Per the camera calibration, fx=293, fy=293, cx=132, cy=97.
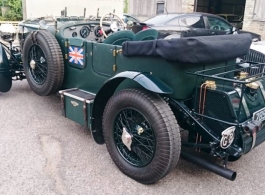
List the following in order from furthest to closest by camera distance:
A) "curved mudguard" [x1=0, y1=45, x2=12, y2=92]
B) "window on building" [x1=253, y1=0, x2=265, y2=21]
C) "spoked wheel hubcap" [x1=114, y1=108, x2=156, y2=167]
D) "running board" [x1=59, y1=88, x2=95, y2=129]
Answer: "window on building" [x1=253, y1=0, x2=265, y2=21] → "curved mudguard" [x1=0, y1=45, x2=12, y2=92] → "running board" [x1=59, y1=88, x2=95, y2=129] → "spoked wheel hubcap" [x1=114, y1=108, x2=156, y2=167]

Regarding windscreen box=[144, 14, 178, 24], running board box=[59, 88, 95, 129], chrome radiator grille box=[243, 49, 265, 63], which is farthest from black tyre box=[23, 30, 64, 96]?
windscreen box=[144, 14, 178, 24]

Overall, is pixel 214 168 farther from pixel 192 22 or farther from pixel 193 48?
pixel 192 22

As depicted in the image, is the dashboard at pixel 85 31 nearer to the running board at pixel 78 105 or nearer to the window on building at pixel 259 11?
the running board at pixel 78 105

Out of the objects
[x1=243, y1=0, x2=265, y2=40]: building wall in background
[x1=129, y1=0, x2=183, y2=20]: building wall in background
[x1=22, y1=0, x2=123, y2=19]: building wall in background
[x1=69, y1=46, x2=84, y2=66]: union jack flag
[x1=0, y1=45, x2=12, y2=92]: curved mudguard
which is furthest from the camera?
[x1=129, y1=0, x2=183, y2=20]: building wall in background

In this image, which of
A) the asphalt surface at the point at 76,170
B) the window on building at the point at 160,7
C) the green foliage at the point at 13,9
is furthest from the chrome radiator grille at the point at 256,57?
the green foliage at the point at 13,9

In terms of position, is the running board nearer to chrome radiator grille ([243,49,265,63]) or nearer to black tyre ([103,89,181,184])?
black tyre ([103,89,181,184])

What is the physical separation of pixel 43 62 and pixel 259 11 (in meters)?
9.93

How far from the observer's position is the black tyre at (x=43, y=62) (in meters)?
3.61

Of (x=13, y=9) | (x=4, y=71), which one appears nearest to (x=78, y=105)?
(x=4, y=71)

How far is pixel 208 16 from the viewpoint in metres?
7.55

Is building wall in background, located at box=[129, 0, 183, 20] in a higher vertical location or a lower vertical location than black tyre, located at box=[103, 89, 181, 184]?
higher

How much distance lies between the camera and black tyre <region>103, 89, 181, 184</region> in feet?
7.75

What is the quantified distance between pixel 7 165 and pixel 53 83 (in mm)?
1165

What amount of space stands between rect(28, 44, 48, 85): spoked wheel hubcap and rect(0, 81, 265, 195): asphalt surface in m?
0.65
